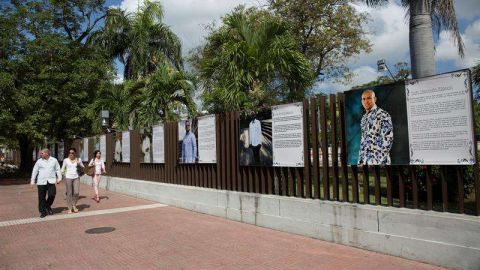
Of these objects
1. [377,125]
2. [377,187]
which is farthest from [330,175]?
[377,125]

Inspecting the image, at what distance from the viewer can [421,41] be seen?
8594 mm

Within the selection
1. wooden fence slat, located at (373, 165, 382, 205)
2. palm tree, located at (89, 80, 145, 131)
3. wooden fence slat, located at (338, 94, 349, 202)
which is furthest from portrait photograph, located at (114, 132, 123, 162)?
wooden fence slat, located at (373, 165, 382, 205)

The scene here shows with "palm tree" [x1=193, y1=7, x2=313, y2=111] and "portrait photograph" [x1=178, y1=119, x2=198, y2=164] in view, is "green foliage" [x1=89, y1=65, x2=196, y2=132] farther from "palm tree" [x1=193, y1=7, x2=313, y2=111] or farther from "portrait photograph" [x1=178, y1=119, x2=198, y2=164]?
"palm tree" [x1=193, y1=7, x2=313, y2=111]

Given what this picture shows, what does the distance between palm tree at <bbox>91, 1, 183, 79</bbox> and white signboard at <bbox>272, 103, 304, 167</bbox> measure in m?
18.3

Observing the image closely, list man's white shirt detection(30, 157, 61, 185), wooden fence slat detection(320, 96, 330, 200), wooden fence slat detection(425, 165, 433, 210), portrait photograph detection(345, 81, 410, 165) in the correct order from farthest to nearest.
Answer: man's white shirt detection(30, 157, 61, 185)
wooden fence slat detection(320, 96, 330, 200)
portrait photograph detection(345, 81, 410, 165)
wooden fence slat detection(425, 165, 433, 210)

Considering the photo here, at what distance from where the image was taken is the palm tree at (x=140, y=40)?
25.6m

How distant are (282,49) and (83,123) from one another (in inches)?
773

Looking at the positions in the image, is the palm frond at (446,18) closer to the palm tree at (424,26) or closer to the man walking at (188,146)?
the palm tree at (424,26)

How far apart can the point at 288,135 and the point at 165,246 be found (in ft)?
10.2

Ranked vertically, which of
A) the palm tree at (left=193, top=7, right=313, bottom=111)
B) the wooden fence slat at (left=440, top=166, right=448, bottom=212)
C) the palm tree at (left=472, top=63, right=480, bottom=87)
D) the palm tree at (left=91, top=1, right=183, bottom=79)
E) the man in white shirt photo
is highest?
the palm tree at (left=91, top=1, right=183, bottom=79)

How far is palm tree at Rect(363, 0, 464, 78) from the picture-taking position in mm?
8484

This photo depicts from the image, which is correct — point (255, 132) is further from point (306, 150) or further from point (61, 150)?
point (61, 150)

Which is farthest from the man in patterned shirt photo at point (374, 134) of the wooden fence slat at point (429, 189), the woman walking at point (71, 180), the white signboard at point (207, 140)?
the woman walking at point (71, 180)

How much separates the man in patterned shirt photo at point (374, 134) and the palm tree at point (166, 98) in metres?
10.5
